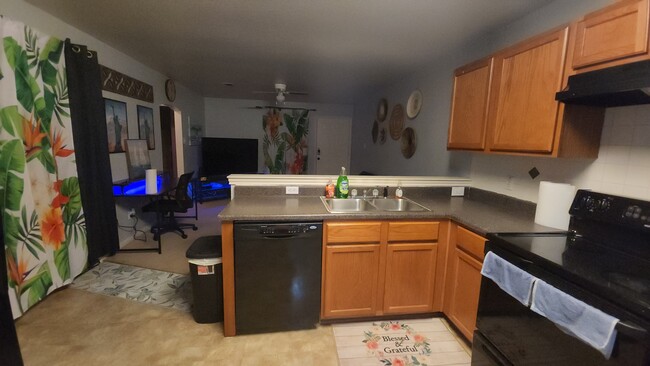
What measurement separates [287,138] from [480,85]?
206 inches

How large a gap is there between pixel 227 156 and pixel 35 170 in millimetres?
4163

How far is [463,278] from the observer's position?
6.19 feet

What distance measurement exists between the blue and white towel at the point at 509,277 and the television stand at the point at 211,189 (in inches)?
209

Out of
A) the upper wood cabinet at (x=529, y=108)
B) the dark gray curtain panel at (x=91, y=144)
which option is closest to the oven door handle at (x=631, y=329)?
the upper wood cabinet at (x=529, y=108)

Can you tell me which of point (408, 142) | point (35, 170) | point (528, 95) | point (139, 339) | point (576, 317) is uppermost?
point (528, 95)

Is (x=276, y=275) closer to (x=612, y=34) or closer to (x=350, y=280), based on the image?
(x=350, y=280)

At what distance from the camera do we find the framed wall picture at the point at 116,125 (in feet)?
10.2

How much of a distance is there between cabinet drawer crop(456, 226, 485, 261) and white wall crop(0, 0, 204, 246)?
3.46m

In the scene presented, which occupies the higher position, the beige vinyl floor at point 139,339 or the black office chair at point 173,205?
the black office chair at point 173,205

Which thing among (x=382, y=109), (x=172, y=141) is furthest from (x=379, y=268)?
(x=172, y=141)

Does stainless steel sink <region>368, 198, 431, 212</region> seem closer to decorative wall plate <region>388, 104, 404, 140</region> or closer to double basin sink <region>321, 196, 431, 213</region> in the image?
double basin sink <region>321, 196, 431, 213</region>

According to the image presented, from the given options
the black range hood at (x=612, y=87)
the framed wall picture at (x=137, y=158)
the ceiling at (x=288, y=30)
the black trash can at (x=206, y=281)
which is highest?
the ceiling at (x=288, y=30)

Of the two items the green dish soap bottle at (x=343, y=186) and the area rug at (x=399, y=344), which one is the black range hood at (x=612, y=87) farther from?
the area rug at (x=399, y=344)

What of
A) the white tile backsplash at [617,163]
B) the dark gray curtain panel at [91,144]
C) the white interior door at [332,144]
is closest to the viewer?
the white tile backsplash at [617,163]
